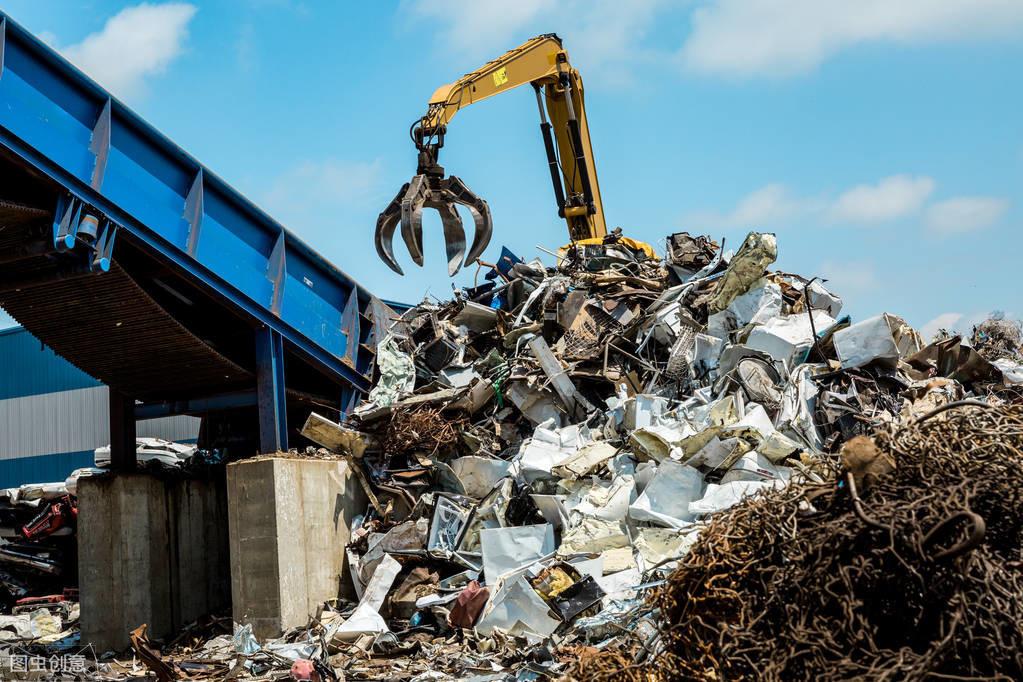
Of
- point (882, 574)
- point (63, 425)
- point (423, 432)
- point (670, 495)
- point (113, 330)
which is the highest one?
point (63, 425)

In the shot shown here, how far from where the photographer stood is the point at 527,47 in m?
14.0

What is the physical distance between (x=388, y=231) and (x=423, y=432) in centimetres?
232

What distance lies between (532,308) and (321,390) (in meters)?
3.00

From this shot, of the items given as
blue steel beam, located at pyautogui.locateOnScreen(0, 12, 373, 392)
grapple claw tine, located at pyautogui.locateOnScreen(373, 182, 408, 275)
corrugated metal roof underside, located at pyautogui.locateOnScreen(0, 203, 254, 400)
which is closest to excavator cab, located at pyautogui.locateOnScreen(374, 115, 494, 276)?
grapple claw tine, located at pyautogui.locateOnScreen(373, 182, 408, 275)

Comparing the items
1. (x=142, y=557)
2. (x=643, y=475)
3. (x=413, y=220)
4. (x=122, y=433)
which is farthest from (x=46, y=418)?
(x=643, y=475)

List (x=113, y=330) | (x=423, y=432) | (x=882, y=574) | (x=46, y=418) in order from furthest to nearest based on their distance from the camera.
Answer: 1. (x=46, y=418)
2. (x=113, y=330)
3. (x=423, y=432)
4. (x=882, y=574)

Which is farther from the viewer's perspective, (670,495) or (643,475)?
(643,475)

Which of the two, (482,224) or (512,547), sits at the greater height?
(482,224)

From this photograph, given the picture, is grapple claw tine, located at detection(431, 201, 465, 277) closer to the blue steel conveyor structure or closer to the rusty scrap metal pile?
the rusty scrap metal pile

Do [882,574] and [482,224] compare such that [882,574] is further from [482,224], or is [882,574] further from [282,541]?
[482,224]

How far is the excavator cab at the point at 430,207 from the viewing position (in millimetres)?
11203

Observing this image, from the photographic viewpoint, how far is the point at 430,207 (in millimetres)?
11680

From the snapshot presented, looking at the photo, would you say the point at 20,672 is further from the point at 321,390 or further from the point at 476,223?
the point at 476,223

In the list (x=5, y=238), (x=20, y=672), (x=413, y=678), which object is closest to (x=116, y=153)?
(x=5, y=238)
